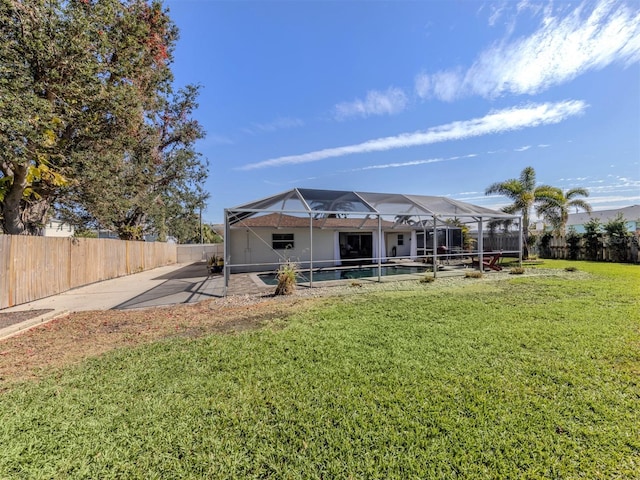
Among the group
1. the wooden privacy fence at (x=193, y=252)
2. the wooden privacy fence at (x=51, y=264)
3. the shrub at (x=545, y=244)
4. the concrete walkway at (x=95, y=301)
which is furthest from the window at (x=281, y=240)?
the shrub at (x=545, y=244)

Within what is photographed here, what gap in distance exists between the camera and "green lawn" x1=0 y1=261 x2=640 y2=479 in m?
2.03

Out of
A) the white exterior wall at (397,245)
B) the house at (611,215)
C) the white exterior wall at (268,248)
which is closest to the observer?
the white exterior wall at (268,248)

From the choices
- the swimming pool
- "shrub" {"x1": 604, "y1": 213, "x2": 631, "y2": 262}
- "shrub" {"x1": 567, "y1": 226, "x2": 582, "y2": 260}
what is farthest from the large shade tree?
"shrub" {"x1": 567, "y1": 226, "x2": 582, "y2": 260}

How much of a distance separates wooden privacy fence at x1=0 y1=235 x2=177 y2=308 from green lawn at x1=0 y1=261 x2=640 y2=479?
19.3 ft

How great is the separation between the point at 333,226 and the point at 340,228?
512 mm

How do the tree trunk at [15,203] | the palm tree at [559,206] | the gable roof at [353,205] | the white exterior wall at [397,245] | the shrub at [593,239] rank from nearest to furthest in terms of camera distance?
1. the tree trunk at [15,203]
2. the gable roof at [353,205]
3. the shrub at [593,239]
4. the palm tree at [559,206]
5. the white exterior wall at [397,245]

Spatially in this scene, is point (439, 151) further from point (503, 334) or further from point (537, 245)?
point (503, 334)

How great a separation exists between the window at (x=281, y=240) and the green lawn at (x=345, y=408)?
12115 mm

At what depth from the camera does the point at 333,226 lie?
1753 centimetres

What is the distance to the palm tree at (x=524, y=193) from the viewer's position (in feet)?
61.0

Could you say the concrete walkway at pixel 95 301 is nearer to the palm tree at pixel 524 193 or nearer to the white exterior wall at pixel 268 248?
the white exterior wall at pixel 268 248

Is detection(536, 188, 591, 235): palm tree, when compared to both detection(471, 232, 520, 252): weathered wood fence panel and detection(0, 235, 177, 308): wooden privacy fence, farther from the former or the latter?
detection(0, 235, 177, 308): wooden privacy fence

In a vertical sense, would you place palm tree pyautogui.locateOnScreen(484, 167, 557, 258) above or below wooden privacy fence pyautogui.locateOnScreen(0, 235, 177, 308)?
above

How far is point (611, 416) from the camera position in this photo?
250cm
